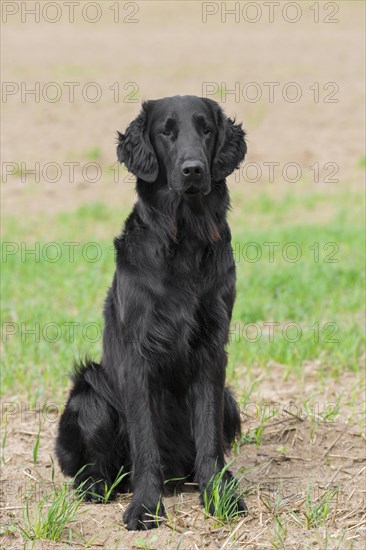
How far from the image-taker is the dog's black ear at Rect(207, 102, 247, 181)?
391 centimetres

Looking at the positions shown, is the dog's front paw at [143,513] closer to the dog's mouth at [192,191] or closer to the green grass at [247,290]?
the dog's mouth at [192,191]

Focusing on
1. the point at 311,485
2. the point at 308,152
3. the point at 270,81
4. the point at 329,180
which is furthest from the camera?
the point at 270,81

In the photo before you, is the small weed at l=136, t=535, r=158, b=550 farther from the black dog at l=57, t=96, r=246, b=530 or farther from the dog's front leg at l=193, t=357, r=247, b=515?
the dog's front leg at l=193, t=357, r=247, b=515

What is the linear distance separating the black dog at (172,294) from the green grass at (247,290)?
5.76 ft

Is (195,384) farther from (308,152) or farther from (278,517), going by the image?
(308,152)

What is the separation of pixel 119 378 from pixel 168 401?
25 cm

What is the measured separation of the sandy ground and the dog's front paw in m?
0.06

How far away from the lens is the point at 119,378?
13.1 ft

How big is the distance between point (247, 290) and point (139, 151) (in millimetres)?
4262

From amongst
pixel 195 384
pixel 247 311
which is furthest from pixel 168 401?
pixel 247 311

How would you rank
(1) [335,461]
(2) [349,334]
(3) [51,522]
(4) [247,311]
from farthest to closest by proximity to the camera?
(4) [247,311] < (2) [349,334] < (1) [335,461] < (3) [51,522]

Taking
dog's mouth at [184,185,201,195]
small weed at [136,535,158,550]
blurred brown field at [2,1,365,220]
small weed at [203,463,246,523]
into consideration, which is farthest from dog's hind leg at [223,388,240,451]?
blurred brown field at [2,1,365,220]

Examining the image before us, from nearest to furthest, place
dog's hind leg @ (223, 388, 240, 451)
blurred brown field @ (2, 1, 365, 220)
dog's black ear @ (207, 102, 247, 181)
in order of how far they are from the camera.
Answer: dog's black ear @ (207, 102, 247, 181) < dog's hind leg @ (223, 388, 240, 451) < blurred brown field @ (2, 1, 365, 220)

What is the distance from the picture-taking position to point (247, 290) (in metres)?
8.01
